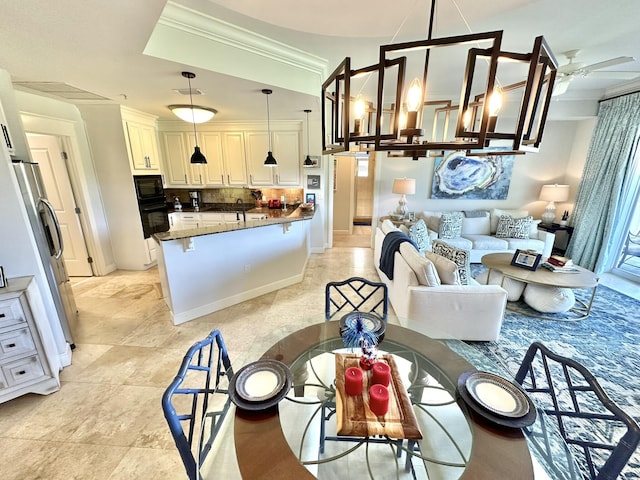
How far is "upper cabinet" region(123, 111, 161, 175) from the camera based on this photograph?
3.96 m

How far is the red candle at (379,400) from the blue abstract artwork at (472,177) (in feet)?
16.1

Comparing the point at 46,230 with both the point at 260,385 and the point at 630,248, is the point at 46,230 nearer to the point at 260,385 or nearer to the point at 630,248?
the point at 260,385

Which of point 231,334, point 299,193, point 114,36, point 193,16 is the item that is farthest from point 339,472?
point 299,193

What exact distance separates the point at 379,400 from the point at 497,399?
20.8 inches

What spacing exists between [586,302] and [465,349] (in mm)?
2870

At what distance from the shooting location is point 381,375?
4.03 ft

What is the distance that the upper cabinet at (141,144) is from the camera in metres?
3.96

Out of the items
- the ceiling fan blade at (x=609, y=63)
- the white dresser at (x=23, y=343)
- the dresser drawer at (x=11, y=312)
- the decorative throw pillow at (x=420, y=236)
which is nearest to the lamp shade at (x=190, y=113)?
the white dresser at (x=23, y=343)

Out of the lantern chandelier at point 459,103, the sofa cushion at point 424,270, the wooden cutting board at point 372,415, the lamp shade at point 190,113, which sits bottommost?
the wooden cutting board at point 372,415

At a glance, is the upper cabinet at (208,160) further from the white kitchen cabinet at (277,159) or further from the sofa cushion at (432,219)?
the sofa cushion at (432,219)

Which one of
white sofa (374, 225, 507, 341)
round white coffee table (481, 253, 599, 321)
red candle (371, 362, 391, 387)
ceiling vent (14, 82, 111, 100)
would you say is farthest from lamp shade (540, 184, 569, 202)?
ceiling vent (14, 82, 111, 100)

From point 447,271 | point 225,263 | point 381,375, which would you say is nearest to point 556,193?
point 447,271

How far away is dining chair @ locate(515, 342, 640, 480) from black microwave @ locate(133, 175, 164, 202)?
5.04 m

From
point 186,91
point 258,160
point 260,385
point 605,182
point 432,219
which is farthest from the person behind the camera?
point 258,160
